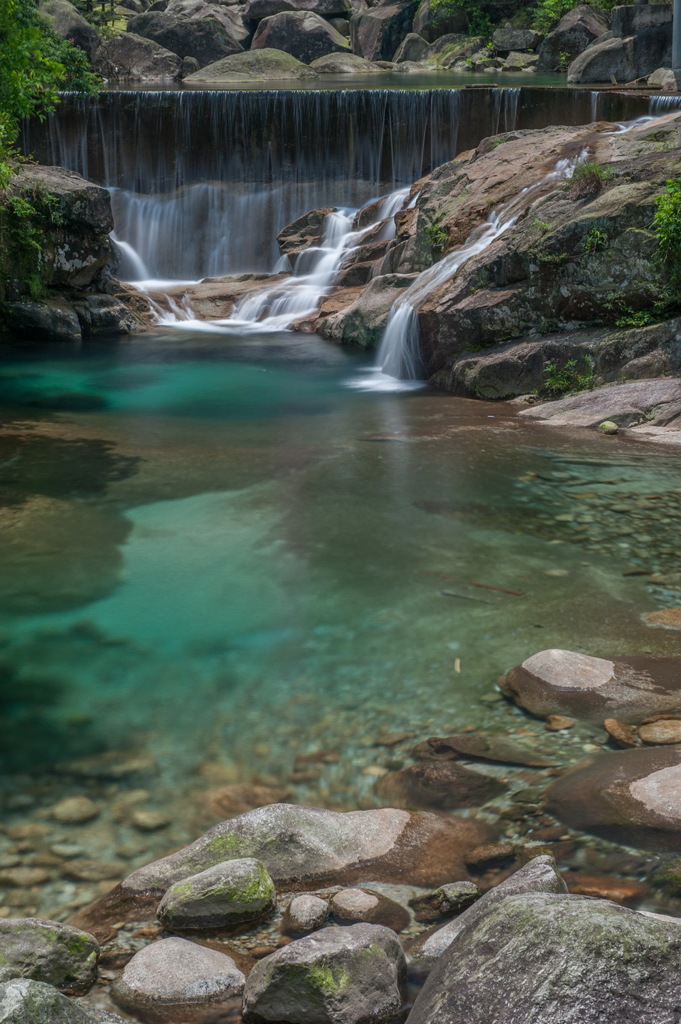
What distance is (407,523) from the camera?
7531mm

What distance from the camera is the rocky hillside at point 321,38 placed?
34.5 metres

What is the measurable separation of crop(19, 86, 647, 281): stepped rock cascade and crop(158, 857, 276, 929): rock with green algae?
18808mm

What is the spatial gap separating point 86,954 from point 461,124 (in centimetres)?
2163

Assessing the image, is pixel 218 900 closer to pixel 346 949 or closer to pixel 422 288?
pixel 346 949

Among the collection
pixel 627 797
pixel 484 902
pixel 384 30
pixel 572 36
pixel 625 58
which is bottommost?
pixel 627 797

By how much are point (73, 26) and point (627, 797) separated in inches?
1476

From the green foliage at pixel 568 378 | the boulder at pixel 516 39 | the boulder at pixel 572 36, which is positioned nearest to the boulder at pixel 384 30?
the boulder at pixel 516 39

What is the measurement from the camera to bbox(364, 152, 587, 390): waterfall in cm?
1308

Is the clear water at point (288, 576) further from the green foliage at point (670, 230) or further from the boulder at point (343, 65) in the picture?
the boulder at point (343, 65)

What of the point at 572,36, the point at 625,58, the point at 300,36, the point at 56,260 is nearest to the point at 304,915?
the point at 56,260

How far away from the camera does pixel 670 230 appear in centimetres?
1045

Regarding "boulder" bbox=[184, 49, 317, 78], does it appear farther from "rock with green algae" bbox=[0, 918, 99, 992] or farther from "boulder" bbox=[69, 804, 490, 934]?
"rock with green algae" bbox=[0, 918, 99, 992]

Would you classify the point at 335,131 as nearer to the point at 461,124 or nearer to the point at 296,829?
the point at 461,124

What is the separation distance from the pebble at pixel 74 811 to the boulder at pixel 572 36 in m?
34.3
